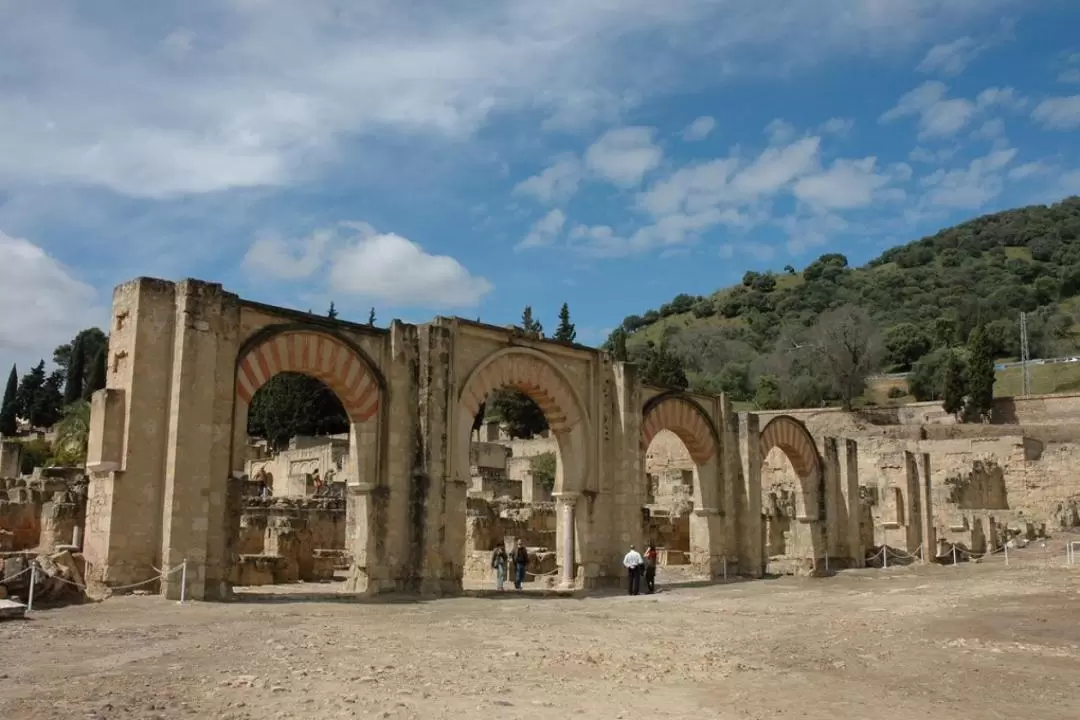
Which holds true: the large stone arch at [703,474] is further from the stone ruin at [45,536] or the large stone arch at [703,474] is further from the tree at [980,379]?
the tree at [980,379]

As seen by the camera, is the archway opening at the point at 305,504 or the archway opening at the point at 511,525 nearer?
the archway opening at the point at 305,504

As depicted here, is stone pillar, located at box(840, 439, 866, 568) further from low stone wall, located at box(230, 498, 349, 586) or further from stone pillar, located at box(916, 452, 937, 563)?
low stone wall, located at box(230, 498, 349, 586)

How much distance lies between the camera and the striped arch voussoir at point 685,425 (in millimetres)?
18625

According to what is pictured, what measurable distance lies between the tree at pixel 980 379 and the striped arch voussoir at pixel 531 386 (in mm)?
36159

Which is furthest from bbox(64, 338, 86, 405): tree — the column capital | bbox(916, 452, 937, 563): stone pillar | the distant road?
the column capital

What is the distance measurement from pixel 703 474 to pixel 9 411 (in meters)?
51.9

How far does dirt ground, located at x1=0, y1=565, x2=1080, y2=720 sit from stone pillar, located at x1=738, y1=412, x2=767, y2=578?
6.63 metres

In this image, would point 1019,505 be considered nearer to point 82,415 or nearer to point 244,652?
point 244,652

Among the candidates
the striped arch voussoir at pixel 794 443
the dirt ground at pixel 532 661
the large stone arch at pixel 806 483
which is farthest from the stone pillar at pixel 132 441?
the large stone arch at pixel 806 483

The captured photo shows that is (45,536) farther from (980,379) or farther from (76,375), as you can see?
(76,375)

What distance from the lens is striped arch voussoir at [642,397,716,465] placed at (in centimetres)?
1862

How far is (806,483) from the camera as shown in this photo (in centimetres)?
2269

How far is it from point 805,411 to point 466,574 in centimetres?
3197

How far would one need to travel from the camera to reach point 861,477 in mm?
34625
